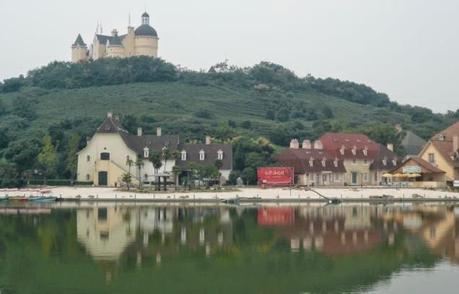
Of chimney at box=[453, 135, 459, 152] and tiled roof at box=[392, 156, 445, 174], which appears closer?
tiled roof at box=[392, 156, 445, 174]

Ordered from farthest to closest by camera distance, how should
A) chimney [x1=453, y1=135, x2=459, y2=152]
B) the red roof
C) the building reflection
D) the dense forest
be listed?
1. the red roof
2. the dense forest
3. chimney [x1=453, y1=135, x2=459, y2=152]
4. the building reflection

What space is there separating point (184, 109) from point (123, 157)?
40.1m

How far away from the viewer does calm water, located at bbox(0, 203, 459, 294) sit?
80.6 ft

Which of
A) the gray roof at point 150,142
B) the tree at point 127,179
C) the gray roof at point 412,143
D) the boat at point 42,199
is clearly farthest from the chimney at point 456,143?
the boat at point 42,199

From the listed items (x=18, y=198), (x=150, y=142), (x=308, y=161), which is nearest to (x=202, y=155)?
(x=150, y=142)

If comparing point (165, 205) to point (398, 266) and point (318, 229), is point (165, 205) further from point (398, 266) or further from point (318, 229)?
point (398, 266)

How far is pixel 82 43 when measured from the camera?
14800 centimetres

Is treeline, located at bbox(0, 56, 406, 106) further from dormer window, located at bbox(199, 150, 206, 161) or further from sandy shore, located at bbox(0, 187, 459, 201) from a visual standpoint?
sandy shore, located at bbox(0, 187, 459, 201)

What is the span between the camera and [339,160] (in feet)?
248

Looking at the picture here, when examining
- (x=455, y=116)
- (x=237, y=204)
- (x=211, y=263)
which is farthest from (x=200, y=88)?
(x=211, y=263)

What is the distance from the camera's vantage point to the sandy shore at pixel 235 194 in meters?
60.5

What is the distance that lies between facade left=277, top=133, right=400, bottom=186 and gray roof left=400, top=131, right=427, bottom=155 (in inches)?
503

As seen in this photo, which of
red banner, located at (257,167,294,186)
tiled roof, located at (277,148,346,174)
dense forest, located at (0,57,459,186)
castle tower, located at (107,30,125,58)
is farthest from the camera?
castle tower, located at (107,30,125,58)

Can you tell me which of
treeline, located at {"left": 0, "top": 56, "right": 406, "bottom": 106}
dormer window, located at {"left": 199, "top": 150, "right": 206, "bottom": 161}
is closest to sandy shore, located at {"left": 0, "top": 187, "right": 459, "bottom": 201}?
dormer window, located at {"left": 199, "top": 150, "right": 206, "bottom": 161}
